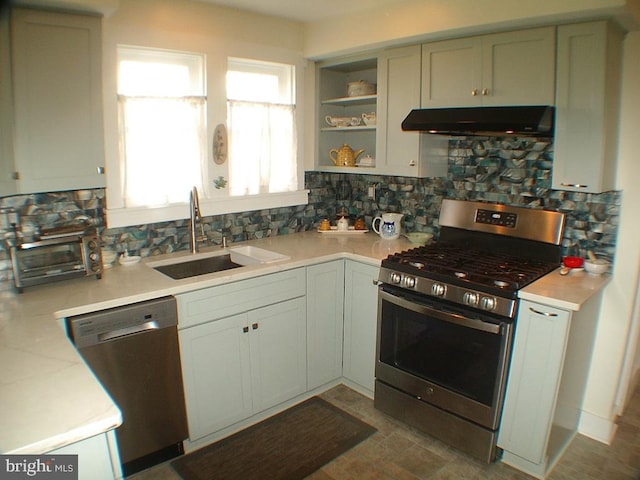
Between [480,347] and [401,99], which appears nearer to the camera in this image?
[480,347]

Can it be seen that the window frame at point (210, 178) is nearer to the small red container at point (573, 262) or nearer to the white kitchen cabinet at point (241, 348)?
the white kitchen cabinet at point (241, 348)

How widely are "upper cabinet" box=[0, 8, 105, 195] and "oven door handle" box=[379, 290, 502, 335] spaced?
5.53 feet

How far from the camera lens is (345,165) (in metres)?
3.47

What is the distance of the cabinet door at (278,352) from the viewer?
271cm

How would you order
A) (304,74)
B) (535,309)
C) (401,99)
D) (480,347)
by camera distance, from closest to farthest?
(535,309)
(480,347)
(401,99)
(304,74)

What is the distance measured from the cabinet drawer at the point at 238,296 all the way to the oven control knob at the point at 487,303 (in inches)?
42.1

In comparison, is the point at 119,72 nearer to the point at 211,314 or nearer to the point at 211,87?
the point at 211,87

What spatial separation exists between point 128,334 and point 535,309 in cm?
192

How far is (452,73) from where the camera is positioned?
8.93ft

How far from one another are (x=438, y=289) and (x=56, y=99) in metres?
2.06

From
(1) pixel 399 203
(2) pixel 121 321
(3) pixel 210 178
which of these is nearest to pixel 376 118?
(1) pixel 399 203

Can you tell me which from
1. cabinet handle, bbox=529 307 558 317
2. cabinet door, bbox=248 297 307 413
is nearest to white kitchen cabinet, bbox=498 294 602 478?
cabinet handle, bbox=529 307 558 317

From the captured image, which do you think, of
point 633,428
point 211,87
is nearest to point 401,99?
point 211,87

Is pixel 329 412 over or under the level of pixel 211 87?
under
